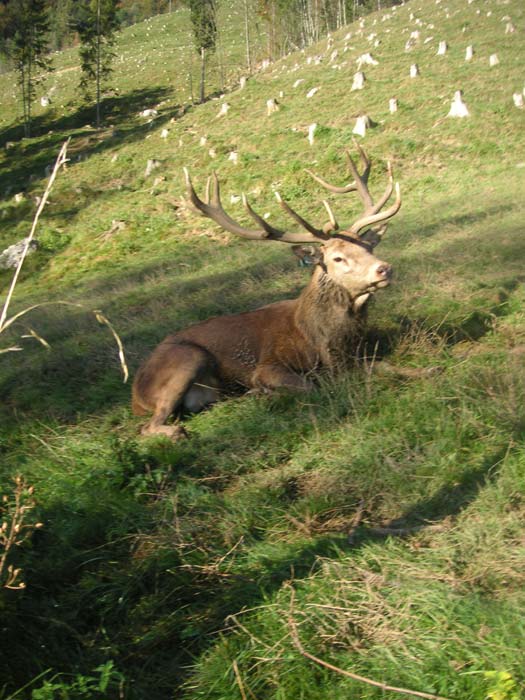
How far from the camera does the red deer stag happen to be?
5.92m

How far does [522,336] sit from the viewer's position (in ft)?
20.2

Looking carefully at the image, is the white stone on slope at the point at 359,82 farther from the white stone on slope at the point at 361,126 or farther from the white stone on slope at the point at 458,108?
the white stone on slope at the point at 458,108

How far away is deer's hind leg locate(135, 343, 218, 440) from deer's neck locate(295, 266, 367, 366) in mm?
1036

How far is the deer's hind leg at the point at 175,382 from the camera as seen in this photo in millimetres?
5777

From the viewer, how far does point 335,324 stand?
6199mm

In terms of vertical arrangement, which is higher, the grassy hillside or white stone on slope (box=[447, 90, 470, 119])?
white stone on slope (box=[447, 90, 470, 119])

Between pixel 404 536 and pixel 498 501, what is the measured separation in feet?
1.95

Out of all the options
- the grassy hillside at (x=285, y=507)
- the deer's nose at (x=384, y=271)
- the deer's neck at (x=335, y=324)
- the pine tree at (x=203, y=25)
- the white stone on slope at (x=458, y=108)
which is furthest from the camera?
the pine tree at (x=203, y=25)

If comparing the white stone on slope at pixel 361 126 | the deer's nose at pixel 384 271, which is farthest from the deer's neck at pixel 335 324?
the white stone on slope at pixel 361 126

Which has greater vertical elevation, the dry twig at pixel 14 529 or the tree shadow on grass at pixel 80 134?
the tree shadow on grass at pixel 80 134

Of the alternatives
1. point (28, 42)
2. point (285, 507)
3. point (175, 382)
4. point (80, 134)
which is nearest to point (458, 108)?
point (175, 382)

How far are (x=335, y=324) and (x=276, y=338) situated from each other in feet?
2.00

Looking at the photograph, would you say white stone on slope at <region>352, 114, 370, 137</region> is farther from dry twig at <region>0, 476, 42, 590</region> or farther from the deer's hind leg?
dry twig at <region>0, 476, 42, 590</region>

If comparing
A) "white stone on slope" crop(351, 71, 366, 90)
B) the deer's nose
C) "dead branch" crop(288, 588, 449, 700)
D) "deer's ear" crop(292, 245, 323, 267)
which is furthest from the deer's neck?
"white stone on slope" crop(351, 71, 366, 90)
